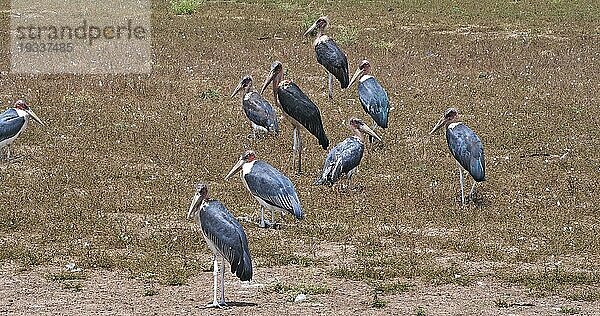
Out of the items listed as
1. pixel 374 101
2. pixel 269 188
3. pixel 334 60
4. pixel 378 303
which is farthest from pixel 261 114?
pixel 378 303

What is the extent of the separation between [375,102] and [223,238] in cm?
804

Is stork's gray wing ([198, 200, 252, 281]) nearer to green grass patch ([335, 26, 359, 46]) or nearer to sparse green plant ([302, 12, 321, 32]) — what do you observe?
green grass patch ([335, 26, 359, 46])

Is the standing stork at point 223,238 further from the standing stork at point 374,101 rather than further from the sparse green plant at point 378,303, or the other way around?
the standing stork at point 374,101

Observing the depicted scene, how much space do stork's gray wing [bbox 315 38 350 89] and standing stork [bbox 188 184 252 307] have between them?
10491 mm

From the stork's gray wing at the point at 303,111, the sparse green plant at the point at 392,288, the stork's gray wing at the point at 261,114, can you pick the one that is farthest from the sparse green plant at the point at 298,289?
the stork's gray wing at the point at 261,114

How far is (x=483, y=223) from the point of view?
14.2m

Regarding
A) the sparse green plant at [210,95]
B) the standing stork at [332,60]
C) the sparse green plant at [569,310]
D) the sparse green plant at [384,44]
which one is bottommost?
the sparse green plant at [569,310]

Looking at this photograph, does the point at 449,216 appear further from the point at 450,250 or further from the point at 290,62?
the point at 290,62

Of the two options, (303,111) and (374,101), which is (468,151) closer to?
(303,111)

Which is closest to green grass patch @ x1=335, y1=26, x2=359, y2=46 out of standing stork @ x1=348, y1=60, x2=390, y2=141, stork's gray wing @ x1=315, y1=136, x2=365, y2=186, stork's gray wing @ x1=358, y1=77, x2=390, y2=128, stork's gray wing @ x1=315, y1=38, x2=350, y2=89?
stork's gray wing @ x1=315, y1=38, x2=350, y2=89

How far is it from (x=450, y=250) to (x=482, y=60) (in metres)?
12.5

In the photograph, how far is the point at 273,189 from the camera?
13234mm

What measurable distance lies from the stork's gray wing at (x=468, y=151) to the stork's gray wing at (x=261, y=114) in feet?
11.9

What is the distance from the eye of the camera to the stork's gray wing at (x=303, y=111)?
17.0m
